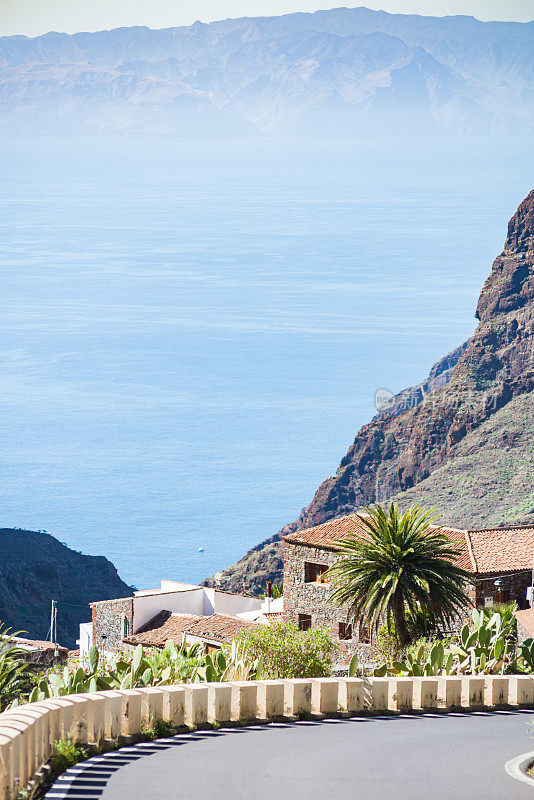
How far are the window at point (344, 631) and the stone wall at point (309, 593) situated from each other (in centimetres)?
20

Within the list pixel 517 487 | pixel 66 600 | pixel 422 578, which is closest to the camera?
pixel 422 578

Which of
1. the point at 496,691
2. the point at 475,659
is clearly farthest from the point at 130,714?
the point at 475,659

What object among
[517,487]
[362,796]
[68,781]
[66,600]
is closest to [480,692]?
[362,796]

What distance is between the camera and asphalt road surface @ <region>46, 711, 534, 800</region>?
70.8 ft

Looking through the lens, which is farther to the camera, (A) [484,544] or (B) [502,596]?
(A) [484,544]

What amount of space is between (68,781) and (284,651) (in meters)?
15.1

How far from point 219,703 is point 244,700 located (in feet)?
1.75

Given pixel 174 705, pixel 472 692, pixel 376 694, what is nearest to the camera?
pixel 174 705

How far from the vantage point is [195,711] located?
26.4m

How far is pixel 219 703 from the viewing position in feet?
87.4

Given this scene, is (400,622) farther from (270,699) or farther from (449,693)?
(270,699)

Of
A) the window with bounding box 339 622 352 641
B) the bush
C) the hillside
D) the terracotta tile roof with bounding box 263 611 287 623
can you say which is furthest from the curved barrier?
the hillside

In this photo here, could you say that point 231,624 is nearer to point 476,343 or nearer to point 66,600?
point 66,600

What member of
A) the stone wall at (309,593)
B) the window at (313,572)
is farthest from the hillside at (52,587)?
the window at (313,572)
